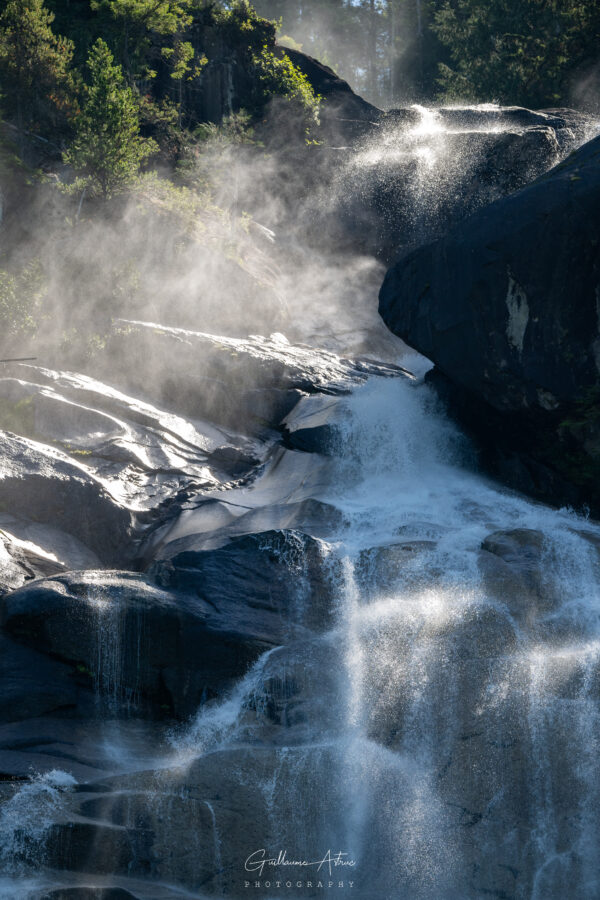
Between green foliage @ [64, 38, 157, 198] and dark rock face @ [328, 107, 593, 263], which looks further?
dark rock face @ [328, 107, 593, 263]

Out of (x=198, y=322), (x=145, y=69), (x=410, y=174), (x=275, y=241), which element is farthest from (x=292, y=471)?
(x=145, y=69)

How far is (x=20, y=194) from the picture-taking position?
2594 centimetres

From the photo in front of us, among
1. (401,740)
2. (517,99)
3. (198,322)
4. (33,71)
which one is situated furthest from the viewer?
(517,99)

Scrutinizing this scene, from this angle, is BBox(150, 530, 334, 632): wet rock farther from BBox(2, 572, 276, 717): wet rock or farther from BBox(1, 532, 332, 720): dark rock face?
BBox(2, 572, 276, 717): wet rock

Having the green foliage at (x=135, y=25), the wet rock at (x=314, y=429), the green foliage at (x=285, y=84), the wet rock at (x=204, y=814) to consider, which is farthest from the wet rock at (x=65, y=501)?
the green foliage at (x=285, y=84)

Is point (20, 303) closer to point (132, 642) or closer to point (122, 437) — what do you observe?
point (122, 437)

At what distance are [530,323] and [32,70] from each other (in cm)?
2086

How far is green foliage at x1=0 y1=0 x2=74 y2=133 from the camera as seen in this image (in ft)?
91.0

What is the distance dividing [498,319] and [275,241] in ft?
45.7

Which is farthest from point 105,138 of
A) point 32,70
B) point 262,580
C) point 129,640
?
point 129,640

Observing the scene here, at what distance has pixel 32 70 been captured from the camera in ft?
92.5

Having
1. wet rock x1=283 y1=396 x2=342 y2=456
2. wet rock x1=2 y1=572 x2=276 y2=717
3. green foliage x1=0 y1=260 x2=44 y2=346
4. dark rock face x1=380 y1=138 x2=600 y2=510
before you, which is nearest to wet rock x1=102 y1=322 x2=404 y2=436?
wet rock x1=283 y1=396 x2=342 y2=456

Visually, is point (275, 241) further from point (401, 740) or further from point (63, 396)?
point (401, 740)

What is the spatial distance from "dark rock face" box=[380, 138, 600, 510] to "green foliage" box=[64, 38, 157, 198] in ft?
36.8
